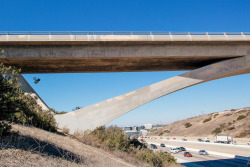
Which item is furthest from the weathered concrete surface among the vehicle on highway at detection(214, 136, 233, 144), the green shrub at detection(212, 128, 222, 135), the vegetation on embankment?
the green shrub at detection(212, 128, 222, 135)

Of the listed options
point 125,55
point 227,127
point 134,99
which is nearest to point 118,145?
point 134,99

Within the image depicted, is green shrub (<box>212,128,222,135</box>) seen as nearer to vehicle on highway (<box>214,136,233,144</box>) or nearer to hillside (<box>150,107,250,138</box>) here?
hillside (<box>150,107,250,138</box>)

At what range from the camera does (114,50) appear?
59.7 feet

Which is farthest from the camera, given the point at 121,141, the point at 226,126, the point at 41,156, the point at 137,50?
the point at 226,126

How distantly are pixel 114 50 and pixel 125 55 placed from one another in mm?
1084

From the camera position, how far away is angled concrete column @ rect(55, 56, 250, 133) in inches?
680

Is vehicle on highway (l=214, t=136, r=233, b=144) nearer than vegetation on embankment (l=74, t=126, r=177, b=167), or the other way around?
vegetation on embankment (l=74, t=126, r=177, b=167)

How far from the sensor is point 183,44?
61.7ft

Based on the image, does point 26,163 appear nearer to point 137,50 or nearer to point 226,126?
point 137,50

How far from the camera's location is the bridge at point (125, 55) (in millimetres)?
17297

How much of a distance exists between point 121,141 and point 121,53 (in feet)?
25.1

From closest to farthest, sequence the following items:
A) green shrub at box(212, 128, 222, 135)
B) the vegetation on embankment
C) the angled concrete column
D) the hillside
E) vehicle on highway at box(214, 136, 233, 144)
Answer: the vegetation on embankment
the angled concrete column
vehicle on highway at box(214, 136, 233, 144)
the hillside
green shrub at box(212, 128, 222, 135)

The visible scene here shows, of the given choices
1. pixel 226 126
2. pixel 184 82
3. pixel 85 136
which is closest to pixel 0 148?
pixel 85 136

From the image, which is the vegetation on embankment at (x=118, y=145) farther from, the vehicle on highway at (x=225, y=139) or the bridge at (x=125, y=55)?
the vehicle on highway at (x=225, y=139)
